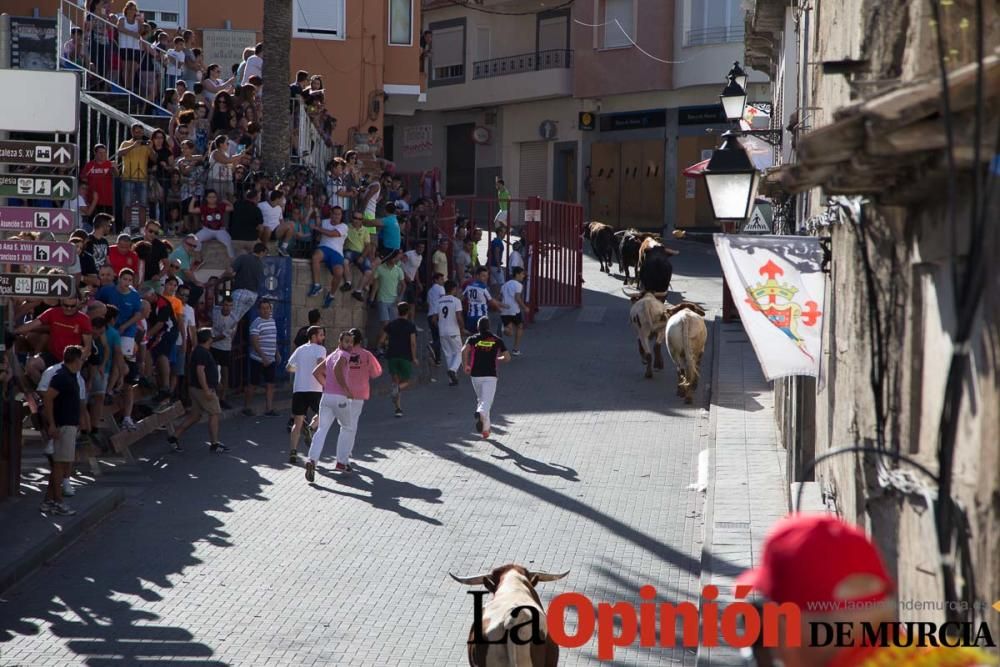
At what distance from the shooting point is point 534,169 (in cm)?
4438

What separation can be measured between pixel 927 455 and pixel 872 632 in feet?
7.49

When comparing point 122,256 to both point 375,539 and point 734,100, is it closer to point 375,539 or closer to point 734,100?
point 375,539

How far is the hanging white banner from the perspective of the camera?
8906mm

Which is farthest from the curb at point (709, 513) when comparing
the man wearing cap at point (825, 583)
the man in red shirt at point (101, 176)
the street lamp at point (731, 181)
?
the man in red shirt at point (101, 176)

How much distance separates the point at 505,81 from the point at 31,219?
107ft

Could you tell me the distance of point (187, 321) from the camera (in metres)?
17.0

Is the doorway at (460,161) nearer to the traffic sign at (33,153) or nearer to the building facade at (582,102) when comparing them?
the building facade at (582,102)

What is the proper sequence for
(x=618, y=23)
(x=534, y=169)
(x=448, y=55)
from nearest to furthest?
(x=618, y=23) → (x=534, y=169) → (x=448, y=55)

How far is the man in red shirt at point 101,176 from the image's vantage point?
18094mm

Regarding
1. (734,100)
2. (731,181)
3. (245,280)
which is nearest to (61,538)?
(731,181)

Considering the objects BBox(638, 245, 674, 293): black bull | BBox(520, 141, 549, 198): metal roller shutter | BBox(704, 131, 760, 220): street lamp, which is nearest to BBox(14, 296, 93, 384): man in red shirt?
BBox(704, 131, 760, 220): street lamp

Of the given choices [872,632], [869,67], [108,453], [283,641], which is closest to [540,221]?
[108,453]

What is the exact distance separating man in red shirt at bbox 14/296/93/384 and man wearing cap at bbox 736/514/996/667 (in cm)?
1170

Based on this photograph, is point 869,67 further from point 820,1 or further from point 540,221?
point 540,221
